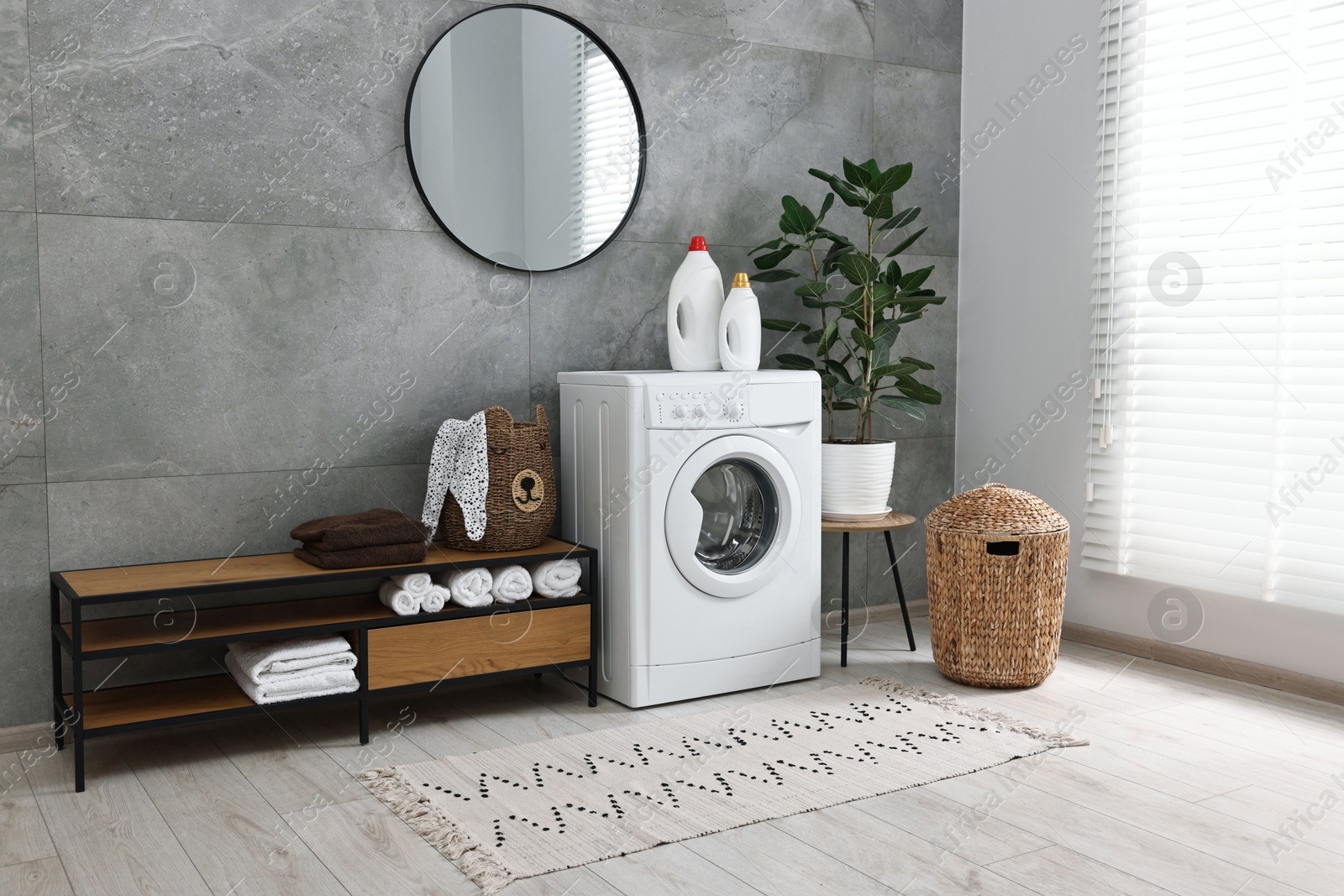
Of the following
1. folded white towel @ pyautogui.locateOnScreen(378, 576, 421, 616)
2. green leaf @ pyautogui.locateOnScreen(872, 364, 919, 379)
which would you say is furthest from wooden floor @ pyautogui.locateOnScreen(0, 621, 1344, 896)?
green leaf @ pyautogui.locateOnScreen(872, 364, 919, 379)

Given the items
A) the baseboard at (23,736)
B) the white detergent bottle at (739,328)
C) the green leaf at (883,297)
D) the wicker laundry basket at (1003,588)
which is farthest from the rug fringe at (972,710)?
the baseboard at (23,736)

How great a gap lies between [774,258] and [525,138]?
84 cm

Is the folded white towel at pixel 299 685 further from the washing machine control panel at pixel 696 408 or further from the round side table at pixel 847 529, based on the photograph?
the round side table at pixel 847 529

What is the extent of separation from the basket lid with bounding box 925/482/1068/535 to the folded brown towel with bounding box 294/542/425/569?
4.77 ft

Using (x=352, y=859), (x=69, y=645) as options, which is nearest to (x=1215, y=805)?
(x=352, y=859)

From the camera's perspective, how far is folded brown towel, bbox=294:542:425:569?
2625 millimetres

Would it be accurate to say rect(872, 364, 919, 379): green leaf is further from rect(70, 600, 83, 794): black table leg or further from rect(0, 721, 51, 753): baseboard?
rect(0, 721, 51, 753): baseboard

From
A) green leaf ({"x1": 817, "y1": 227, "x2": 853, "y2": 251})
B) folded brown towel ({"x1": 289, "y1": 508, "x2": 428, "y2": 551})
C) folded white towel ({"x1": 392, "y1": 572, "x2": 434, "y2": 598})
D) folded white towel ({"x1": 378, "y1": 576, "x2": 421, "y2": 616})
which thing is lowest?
folded white towel ({"x1": 378, "y1": 576, "x2": 421, "y2": 616})

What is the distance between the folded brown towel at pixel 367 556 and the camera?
8.61 feet

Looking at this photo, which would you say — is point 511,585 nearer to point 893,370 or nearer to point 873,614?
point 893,370

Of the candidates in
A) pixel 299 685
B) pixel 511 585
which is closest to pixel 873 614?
pixel 511 585

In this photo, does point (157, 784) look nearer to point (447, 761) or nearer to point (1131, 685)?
point (447, 761)

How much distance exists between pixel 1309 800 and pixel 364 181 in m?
2.61

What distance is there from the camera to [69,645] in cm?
237
